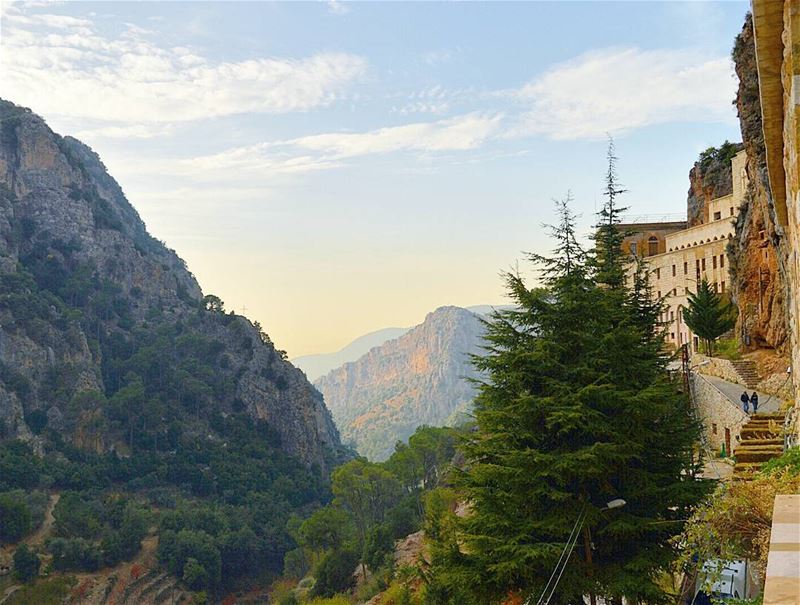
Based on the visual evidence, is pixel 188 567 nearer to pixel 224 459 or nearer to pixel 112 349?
pixel 224 459

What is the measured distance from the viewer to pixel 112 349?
9550cm

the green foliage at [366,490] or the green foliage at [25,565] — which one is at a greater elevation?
the green foliage at [366,490]

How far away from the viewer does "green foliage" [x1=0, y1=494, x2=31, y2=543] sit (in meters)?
57.3

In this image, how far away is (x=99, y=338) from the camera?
9544 cm

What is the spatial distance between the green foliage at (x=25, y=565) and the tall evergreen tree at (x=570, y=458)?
50.2 metres

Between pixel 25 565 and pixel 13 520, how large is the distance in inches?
230

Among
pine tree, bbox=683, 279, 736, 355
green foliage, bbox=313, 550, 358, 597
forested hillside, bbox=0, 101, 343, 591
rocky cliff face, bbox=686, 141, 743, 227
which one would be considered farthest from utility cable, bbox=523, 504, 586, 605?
forested hillside, bbox=0, 101, 343, 591

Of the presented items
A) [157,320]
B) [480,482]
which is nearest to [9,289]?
[157,320]

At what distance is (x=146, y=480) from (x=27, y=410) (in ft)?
50.4

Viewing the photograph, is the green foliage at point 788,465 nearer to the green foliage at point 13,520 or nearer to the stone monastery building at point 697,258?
the stone monastery building at point 697,258

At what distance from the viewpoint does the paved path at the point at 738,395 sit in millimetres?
24344

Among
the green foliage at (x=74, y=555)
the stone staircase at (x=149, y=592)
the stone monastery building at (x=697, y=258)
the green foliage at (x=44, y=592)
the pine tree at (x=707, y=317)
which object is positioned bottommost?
the stone staircase at (x=149, y=592)

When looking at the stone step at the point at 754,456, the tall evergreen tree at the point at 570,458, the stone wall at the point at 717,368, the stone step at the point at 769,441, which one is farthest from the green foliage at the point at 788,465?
the stone wall at the point at 717,368

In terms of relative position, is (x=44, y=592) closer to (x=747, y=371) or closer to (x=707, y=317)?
(x=707, y=317)
